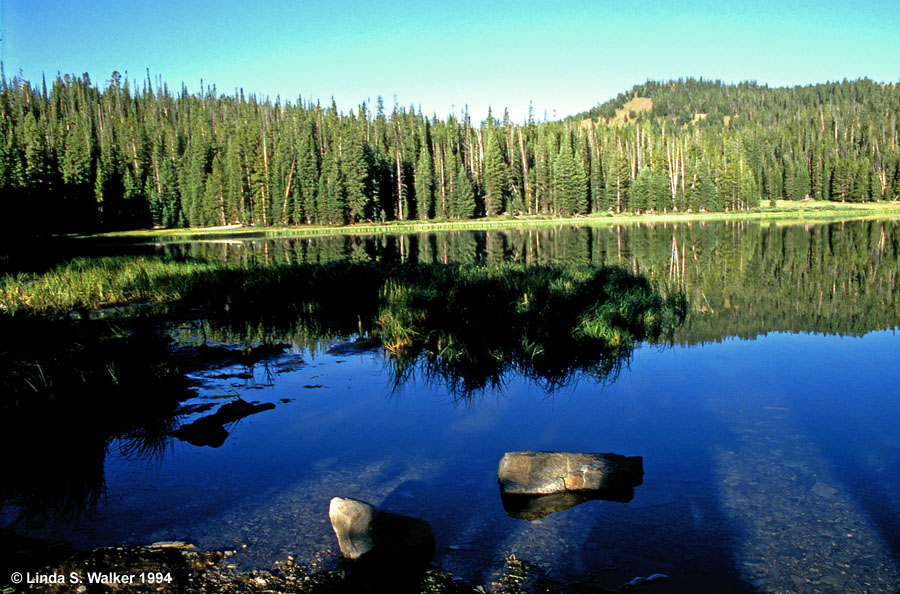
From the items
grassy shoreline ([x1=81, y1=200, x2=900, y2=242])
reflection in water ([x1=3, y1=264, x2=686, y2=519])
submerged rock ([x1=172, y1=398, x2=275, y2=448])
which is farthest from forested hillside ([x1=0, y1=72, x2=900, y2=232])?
submerged rock ([x1=172, y1=398, x2=275, y2=448])

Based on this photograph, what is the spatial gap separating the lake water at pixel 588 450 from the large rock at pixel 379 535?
0.14 m

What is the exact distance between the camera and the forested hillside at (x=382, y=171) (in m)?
72.8

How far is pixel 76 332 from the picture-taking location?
10.3 metres

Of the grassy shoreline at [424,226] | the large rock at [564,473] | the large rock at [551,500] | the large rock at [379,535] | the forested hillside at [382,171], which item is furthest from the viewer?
the forested hillside at [382,171]

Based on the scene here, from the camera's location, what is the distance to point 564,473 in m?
5.50

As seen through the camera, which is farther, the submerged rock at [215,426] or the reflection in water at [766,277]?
the reflection in water at [766,277]

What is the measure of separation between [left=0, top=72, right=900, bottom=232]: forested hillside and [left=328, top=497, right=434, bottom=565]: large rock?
172 feet

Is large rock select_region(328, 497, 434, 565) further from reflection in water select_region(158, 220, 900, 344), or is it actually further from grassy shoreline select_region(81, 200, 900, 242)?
grassy shoreline select_region(81, 200, 900, 242)

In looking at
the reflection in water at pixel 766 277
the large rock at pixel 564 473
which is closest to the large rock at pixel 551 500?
the large rock at pixel 564 473

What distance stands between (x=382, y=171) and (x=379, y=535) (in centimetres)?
7906

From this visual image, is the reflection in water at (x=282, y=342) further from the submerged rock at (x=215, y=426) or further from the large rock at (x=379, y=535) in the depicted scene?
the large rock at (x=379, y=535)

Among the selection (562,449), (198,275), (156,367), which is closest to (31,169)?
(198,275)

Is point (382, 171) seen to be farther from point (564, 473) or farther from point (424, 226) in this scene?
point (564, 473)

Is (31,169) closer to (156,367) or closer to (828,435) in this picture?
(156,367)
